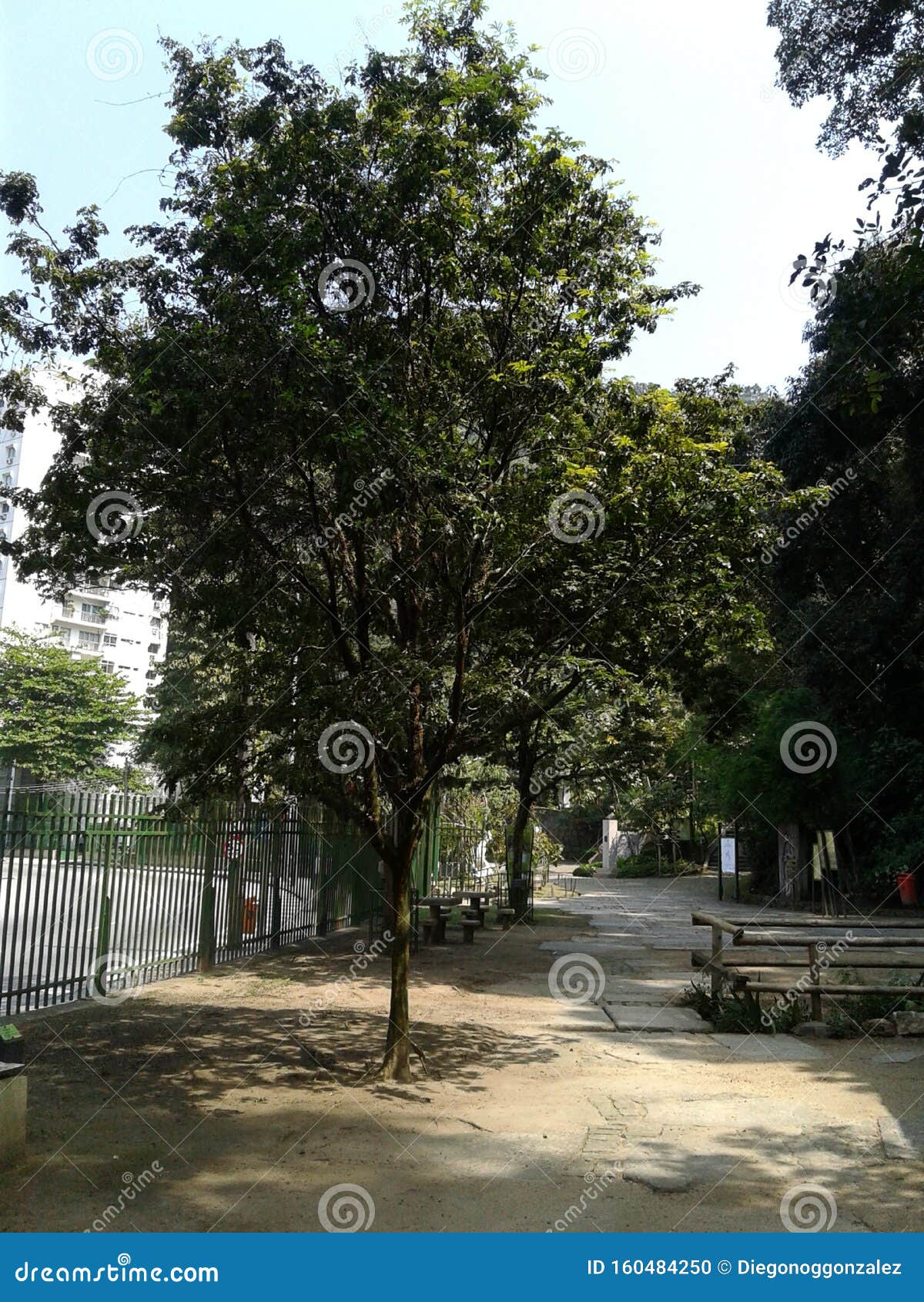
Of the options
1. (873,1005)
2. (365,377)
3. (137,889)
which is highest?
(365,377)

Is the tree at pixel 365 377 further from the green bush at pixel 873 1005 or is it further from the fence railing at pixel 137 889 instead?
the green bush at pixel 873 1005

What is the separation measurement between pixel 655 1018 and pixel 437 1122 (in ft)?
15.5

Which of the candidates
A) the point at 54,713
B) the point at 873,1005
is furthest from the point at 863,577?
the point at 54,713

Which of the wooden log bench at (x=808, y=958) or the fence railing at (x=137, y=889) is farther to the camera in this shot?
the wooden log bench at (x=808, y=958)

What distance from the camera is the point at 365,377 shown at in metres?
7.50

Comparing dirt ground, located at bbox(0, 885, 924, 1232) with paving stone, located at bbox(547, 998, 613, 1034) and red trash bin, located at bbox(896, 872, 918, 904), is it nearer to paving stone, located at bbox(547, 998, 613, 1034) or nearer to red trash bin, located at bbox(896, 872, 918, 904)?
paving stone, located at bbox(547, 998, 613, 1034)

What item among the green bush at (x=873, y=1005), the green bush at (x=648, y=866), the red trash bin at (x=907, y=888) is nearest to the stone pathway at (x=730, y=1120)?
the green bush at (x=873, y=1005)

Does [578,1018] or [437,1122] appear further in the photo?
[578,1018]

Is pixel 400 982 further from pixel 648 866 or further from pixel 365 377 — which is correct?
pixel 648 866

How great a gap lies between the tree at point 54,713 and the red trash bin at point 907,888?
129 ft

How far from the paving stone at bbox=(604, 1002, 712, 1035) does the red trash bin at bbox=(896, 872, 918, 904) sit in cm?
1352

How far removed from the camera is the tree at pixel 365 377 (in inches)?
294

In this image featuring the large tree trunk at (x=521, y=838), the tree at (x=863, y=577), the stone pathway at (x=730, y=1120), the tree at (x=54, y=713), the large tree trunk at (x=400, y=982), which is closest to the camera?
the stone pathway at (x=730, y=1120)

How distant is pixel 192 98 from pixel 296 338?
8.64 ft
